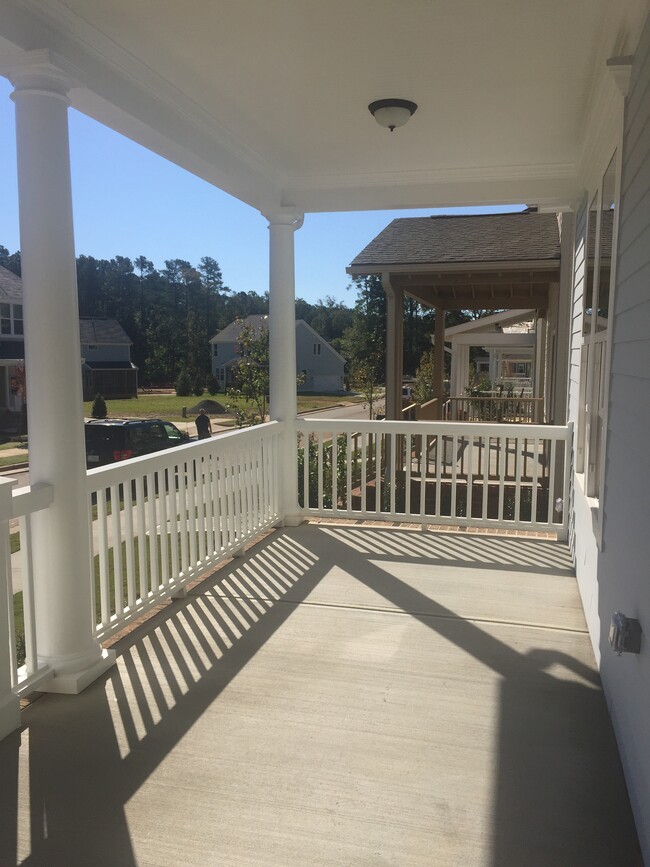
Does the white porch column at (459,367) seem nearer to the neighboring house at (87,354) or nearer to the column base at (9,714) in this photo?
the neighboring house at (87,354)

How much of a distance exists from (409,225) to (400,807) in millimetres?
8845

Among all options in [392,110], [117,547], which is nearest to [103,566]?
[117,547]

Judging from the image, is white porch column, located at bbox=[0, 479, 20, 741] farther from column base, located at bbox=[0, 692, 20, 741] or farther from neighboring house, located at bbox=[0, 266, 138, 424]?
neighboring house, located at bbox=[0, 266, 138, 424]

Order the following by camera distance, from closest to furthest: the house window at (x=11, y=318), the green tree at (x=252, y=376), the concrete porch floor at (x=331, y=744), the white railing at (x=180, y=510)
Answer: the concrete porch floor at (x=331, y=744) < the house window at (x=11, y=318) < the white railing at (x=180, y=510) < the green tree at (x=252, y=376)

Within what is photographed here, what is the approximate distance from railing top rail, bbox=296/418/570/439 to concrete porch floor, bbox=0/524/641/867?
1586 mm

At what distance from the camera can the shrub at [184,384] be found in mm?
6418

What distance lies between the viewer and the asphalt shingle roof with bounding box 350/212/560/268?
8141mm

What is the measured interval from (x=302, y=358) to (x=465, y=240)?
451 centimetres

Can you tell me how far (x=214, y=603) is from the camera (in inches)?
158

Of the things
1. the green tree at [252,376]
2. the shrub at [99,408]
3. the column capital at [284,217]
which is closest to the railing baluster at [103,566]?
the shrub at [99,408]

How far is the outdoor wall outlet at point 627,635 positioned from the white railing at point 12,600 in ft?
6.96

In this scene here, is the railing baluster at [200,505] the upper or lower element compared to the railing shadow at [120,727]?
upper

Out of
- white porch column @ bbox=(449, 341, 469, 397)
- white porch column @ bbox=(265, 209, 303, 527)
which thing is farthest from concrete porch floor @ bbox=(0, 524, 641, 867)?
white porch column @ bbox=(449, 341, 469, 397)

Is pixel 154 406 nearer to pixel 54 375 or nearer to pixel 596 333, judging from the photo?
pixel 54 375
